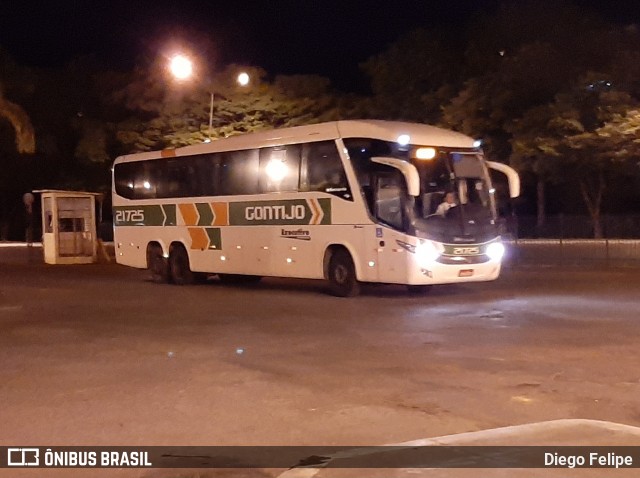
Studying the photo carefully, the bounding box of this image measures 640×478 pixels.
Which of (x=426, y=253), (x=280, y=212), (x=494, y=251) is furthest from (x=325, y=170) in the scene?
(x=494, y=251)

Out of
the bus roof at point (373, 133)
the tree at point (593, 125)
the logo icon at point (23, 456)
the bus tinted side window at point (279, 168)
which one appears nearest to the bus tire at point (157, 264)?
the bus tinted side window at point (279, 168)

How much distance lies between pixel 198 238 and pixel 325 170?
537cm

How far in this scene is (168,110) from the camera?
37938mm

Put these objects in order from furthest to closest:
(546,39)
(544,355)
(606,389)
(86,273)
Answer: (546,39)
(86,273)
(544,355)
(606,389)

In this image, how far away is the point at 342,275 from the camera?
805 inches

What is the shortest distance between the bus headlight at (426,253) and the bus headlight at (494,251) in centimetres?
140

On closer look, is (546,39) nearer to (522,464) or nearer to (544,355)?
(544,355)

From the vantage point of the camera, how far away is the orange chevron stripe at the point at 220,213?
77.0 ft

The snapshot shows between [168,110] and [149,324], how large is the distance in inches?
909

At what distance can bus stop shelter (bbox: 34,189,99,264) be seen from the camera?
34219 millimetres

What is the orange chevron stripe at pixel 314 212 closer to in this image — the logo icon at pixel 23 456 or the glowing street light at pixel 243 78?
the logo icon at pixel 23 456

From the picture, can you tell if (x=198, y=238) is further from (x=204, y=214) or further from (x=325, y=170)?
(x=325, y=170)

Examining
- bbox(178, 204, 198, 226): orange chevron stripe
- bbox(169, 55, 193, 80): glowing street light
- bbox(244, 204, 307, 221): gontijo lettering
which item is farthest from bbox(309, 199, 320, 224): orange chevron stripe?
bbox(169, 55, 193, 80): glowing street light

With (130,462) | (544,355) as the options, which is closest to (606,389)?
(544,355)
